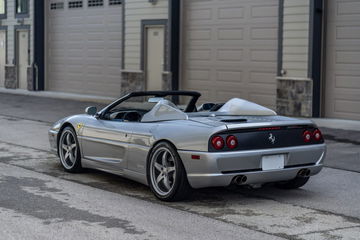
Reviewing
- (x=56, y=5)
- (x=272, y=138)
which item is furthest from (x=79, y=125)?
(x=56, y=5)

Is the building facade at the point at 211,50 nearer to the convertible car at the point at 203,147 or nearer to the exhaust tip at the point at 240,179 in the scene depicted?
the convertible car at the point at 203,147

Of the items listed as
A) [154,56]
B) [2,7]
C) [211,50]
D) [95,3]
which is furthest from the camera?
[2,7]

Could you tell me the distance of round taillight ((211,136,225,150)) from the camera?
23.8ft

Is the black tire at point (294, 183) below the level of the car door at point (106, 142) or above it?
below

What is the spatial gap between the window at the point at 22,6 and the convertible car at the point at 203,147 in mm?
19169

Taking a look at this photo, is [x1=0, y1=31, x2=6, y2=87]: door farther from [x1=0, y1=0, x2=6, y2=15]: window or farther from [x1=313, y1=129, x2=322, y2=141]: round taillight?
[x1=313, y1=129, x2=322, y2=141]: round taillight

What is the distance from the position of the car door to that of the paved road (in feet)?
0.94

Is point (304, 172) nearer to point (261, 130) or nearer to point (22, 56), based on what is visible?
point (261, 130)

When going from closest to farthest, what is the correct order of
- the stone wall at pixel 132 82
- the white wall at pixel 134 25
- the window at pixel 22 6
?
the white wall at pixel 134 25 < the stone wall at pixel 132 82 < the window at pixel 22 6

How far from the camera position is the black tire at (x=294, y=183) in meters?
8.24

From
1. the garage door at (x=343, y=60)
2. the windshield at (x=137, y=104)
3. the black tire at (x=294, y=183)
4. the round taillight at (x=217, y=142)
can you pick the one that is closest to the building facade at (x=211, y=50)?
the garage door at (x=343, y=60)

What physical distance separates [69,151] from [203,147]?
8.96 ft

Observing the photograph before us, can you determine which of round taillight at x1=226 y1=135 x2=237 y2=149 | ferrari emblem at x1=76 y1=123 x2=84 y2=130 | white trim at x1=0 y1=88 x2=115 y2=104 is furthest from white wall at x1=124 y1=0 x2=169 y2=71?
round taillight at x1=226 y1=135 x2=237 y2=149

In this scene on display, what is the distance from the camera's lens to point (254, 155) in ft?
24.1
